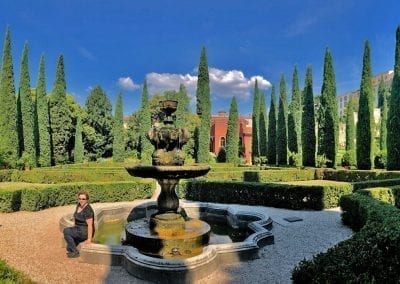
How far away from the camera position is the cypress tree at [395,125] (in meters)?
24.2

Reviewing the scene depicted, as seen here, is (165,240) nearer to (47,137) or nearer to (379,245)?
(379,245)

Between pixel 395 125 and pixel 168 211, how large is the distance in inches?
893

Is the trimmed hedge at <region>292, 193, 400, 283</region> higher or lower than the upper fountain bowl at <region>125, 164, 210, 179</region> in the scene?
lower

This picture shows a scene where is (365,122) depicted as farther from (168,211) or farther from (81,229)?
(81,229)

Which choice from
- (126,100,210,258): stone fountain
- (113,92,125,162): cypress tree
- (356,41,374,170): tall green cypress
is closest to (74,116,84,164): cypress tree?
(113,92,125,162): cypress tree

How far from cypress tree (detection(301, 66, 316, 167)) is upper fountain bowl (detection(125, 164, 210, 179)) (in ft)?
89.6

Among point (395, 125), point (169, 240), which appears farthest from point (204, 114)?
point (169, 240)

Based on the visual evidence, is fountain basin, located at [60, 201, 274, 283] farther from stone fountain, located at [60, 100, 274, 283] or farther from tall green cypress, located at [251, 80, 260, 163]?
tall green cypress, located at [251, 80, 260, 163]

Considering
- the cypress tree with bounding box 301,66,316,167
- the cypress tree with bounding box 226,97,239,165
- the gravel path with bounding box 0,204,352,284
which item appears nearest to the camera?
the gravel path with bounding box 0,204,352,284

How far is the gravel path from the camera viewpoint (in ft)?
18.8

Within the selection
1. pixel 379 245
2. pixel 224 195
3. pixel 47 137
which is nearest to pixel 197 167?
pixel 379 245

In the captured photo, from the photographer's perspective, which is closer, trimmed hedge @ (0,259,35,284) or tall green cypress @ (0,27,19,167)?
trimmed hedge @ (0,259,35,284)

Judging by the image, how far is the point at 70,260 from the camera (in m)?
6.46

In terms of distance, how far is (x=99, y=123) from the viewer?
152 ft
